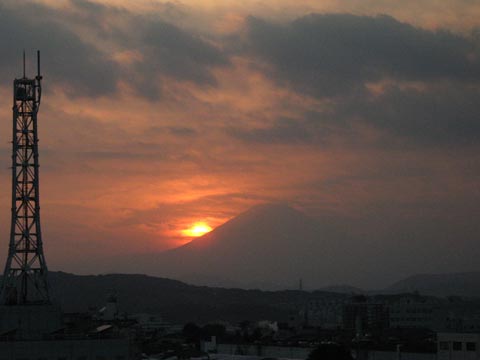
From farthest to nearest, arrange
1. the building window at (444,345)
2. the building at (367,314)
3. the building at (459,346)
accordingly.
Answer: the building at (367,314) → the building window at (444,345) → the building at (459,346)

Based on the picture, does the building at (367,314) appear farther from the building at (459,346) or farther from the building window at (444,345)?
the building at (459,346)

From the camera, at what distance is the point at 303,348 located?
237ft

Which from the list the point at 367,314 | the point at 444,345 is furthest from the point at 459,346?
the point at 367,314

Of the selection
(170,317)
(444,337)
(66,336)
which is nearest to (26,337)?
(66,336)

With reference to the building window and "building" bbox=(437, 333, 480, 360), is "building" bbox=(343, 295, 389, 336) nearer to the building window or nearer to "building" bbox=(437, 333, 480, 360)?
the building window

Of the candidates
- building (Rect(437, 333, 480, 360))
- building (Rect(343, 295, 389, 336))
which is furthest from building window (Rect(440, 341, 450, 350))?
building (Rect(343, 295, 389, 336))

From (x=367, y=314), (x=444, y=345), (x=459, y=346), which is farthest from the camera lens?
(x=367, y=314)

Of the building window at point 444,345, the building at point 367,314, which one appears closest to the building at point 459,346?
the building window at point 444,345

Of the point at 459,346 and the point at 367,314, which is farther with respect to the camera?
the point at 367,314

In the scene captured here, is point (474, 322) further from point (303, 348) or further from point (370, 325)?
point (370, 325)

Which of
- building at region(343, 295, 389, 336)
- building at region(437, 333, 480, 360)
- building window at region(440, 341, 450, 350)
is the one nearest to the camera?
building at region(437, 333, 480, 360)

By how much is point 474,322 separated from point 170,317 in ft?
472

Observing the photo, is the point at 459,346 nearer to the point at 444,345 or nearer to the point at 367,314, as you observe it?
the point at 444,345

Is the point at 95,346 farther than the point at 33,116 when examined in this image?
No
